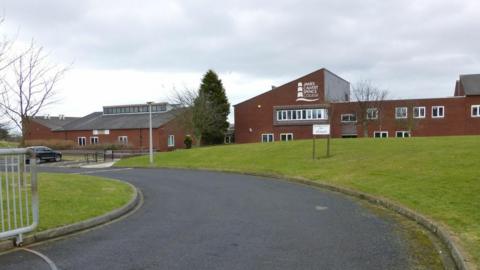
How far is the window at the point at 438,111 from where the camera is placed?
5362cm

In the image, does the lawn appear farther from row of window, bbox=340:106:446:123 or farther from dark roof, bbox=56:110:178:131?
row of window, bbox=340:106:446:123

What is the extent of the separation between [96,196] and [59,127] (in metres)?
62.4

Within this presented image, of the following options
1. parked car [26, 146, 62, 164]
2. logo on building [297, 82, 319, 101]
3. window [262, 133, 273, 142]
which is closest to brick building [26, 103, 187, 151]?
window [262, 133, 273, 142]

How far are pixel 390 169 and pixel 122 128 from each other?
49416mm

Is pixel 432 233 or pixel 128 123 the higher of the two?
pixel 128 123

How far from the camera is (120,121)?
65875 millimetres

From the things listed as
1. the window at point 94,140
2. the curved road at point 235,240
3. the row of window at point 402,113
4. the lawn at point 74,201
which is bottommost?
the curved road at point 235,240

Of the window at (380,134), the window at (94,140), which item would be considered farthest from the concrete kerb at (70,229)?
the window at (94,140)

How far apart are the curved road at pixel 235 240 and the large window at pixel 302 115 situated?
48263mm

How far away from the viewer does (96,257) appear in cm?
662

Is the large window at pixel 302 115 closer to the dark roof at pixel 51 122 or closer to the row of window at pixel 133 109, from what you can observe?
the row of window at pixel 133 109

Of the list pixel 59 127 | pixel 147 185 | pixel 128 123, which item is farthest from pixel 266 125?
pixel 147 185

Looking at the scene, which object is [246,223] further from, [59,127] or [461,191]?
[59,127]

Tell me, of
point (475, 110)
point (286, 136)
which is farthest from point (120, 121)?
point (475, 110)
